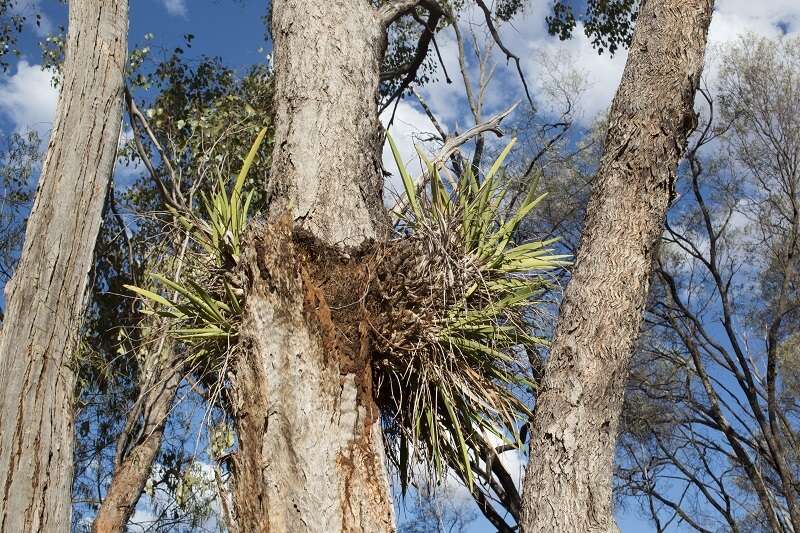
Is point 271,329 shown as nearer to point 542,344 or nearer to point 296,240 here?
point 296,240

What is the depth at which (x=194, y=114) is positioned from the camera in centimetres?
904

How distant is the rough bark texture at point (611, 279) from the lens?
8.37 ft

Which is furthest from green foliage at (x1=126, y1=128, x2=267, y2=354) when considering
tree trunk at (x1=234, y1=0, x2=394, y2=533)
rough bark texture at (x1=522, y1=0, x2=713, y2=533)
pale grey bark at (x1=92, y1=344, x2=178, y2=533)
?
pale grey bark at (x1=92, y1=344, x2=178, y2=533)

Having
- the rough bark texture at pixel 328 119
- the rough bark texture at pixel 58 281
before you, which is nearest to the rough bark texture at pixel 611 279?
the rough bark texture at pixel 328 119

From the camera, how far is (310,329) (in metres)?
2.58

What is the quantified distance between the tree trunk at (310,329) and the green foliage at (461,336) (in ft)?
1.20

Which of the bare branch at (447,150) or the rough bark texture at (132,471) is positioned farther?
the rough bark texture at (132,471)

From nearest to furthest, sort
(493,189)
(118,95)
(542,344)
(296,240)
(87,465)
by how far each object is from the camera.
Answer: (296,240), (542,344), (493,189), (118,95), (87,465)

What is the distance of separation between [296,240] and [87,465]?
23.6ft

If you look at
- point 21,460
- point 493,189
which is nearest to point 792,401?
point 493,189

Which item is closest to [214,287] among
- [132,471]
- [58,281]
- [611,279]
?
[611,279]

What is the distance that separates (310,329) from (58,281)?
2879mm

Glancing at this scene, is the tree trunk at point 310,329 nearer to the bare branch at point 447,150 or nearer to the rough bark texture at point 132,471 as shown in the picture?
the bare branch at point 447,150

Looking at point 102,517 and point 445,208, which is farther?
point 102,517
